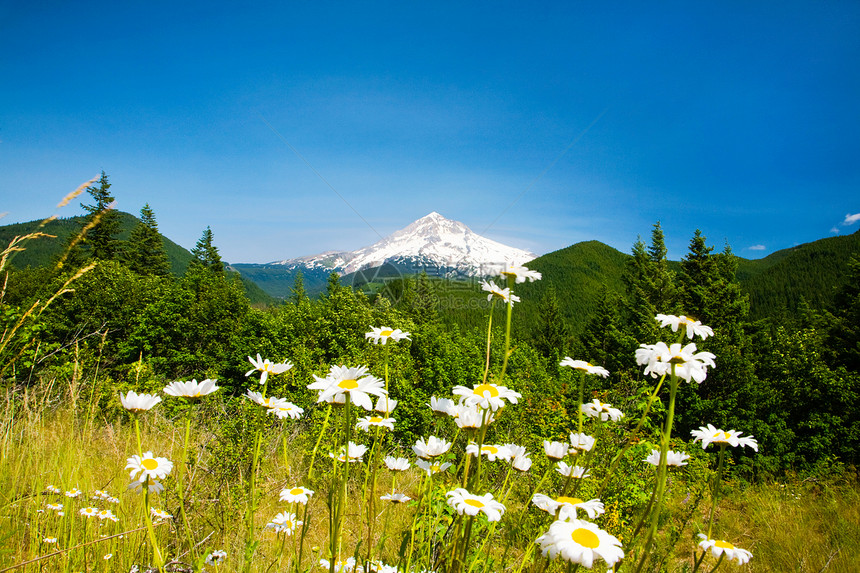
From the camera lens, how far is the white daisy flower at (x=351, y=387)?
1107 mm

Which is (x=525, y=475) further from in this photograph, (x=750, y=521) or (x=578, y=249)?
(x=578, y=249)

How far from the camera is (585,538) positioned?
91 centimetres

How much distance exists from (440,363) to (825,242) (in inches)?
3338

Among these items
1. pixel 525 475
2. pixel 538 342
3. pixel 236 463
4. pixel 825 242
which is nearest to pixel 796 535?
pixel 525 475

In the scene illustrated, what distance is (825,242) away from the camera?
63.8 metres

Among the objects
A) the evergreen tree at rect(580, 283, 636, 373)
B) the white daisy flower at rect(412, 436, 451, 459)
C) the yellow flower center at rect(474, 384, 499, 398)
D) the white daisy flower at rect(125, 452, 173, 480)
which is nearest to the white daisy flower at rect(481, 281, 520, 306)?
the yellow flower center at rect(474, 384, 499, 398)

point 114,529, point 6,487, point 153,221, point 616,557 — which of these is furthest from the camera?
point 153,221

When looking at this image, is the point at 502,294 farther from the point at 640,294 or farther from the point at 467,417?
the point at 640,294

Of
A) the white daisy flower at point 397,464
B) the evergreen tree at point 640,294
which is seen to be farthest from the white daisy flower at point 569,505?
the evergreen tree at point 640,294

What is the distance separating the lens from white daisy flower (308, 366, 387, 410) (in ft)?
3.63

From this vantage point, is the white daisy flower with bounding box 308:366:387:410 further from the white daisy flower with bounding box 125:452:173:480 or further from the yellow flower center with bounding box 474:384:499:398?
the white daisy flower with bounding box 125:452:173:480

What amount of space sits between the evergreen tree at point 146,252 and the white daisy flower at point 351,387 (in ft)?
108

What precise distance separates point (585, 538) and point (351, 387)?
0.71 metres

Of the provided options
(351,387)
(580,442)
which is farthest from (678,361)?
(351,387)
